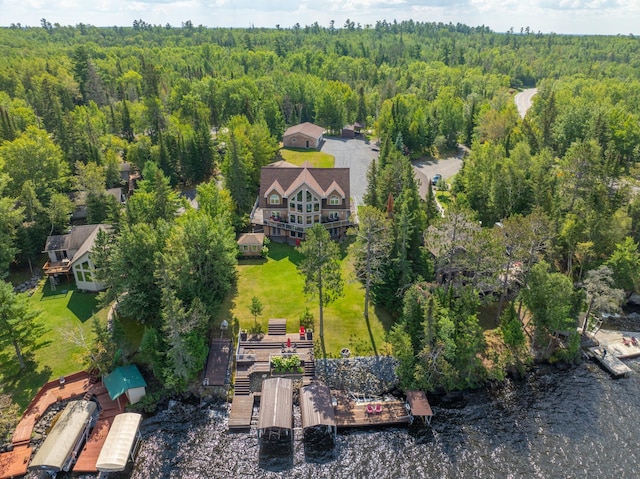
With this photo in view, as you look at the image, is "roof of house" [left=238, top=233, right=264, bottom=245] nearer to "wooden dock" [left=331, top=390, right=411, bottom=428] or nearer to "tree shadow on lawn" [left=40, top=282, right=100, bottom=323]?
"tree shadow on lawn" [left=40, top=282, right=100, bottom=323]

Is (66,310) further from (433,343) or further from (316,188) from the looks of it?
(433,343)

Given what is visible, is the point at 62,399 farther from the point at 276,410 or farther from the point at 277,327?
the point at 277,327

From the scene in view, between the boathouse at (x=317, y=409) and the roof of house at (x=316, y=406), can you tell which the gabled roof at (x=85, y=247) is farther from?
the boathouse at (x=317, y=409)

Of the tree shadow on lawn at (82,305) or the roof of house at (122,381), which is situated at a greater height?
the tree shadow on lawn at (82,305)

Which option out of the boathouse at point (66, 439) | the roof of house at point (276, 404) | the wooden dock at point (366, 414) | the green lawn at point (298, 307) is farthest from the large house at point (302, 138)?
the boathouse at point (66, 439)

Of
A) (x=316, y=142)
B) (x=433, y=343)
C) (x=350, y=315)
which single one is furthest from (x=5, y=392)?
(x=316, y=142)

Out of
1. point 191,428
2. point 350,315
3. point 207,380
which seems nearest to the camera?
point 191,428
